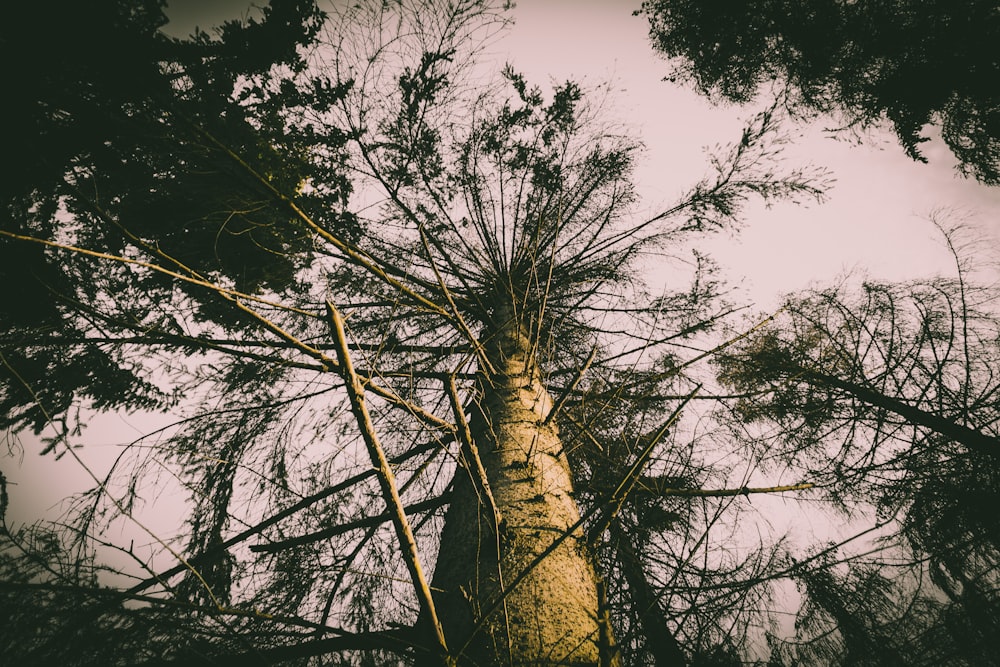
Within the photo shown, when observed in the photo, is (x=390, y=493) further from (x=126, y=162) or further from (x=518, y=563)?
(x=126, y=162)

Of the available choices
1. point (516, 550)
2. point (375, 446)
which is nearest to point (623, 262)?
point (516, 550)

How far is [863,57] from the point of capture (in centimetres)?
358

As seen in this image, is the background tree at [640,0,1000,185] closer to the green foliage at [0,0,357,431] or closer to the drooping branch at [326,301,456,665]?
the green foliage at [0,0,357,431]

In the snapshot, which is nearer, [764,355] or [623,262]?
[764,355]

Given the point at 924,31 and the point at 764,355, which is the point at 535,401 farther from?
the point at 924,31

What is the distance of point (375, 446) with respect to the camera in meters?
0.62

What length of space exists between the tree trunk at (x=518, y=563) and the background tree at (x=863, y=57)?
13.6ft

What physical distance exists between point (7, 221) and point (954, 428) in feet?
15.9

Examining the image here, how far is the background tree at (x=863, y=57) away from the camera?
2984 millimetres

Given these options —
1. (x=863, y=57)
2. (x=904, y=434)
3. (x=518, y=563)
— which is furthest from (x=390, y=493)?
(x=863, y=57)

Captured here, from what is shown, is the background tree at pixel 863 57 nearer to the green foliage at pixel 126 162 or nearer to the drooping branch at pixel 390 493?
the green foliage at pixel 126 162

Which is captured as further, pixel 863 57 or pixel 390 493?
pixel 863 57

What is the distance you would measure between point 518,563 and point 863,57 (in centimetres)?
522

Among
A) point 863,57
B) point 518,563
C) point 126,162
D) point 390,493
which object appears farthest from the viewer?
point 863,57
